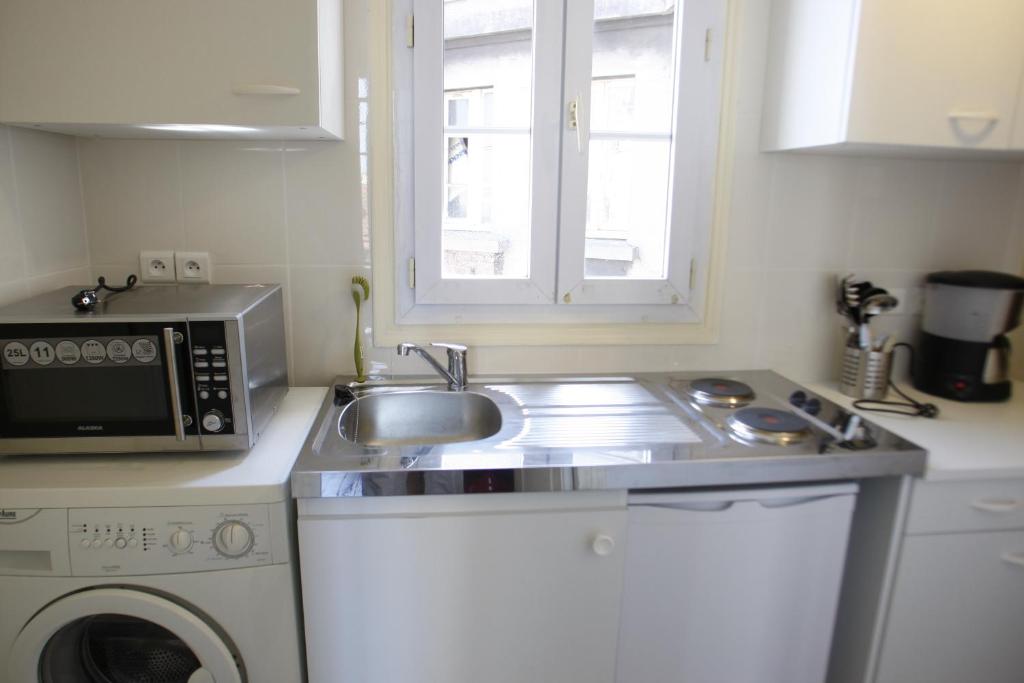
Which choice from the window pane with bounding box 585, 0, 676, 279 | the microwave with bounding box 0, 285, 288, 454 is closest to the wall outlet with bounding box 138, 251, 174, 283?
the microwave with bounding box 0, 285, 288, 454

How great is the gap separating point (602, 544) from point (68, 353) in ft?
3.51

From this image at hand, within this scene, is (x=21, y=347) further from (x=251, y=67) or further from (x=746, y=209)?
(x=746, y=209)

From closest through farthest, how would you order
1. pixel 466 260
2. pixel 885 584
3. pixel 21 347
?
1. pixel 21 347
2. pixel 885 584
3. pixel 466 260

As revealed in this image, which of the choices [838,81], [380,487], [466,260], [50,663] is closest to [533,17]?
[466,260]

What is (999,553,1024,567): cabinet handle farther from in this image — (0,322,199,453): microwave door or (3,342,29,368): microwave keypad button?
(3,342,29,368): microwave keypad button

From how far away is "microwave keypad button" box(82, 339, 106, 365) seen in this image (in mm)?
1195

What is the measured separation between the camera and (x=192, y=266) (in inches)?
64.6

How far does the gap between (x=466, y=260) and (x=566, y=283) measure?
281 millimetres

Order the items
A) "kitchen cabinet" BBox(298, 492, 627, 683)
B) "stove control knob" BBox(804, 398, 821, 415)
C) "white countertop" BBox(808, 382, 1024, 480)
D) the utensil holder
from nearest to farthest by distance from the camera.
A: "kitchen cabinet" BBox(298, 492, 627, 683)
"white countertop" BBox(808, 382, 1024, 480)
"stove control knob" BBox(804, 398, 821, 415)
the utensil holder

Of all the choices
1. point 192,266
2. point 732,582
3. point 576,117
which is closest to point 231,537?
point 192,266

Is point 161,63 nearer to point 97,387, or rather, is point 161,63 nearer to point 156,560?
point 97,387

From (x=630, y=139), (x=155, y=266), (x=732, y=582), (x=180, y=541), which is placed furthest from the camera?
(x=630, y=139)

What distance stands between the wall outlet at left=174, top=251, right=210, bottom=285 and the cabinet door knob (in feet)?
3.77

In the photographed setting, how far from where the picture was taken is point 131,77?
1.26 metres
